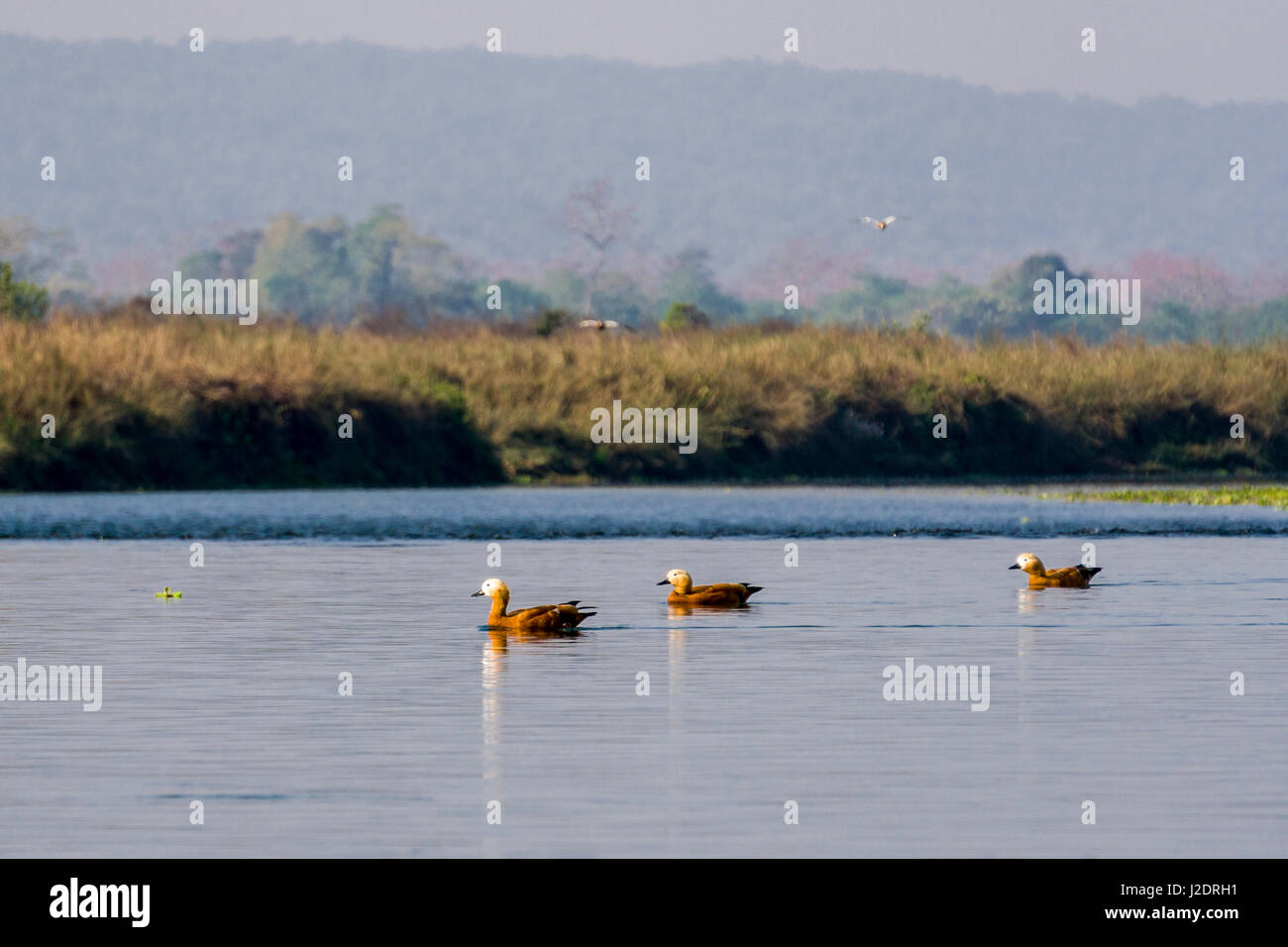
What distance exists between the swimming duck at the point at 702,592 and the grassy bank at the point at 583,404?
27738 mm

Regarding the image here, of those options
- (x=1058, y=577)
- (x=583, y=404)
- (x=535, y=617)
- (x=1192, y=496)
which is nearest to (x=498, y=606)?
(x=535, y=617)

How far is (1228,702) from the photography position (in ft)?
68.5

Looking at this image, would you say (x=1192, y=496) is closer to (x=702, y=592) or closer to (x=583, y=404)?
(x=583, y=404)

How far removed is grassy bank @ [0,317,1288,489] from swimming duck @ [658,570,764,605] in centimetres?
2774

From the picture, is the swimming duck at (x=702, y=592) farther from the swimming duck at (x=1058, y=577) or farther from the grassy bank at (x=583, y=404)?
the grassy bank at (x=583, y=404)

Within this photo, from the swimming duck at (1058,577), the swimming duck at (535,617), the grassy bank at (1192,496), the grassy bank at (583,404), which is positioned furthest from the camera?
the grassy bank at (583,404)

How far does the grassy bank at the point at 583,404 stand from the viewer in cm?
5728

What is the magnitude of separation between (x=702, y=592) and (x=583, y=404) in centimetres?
3365

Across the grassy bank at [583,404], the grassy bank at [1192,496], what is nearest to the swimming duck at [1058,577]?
the grassy bank at [1192,496]

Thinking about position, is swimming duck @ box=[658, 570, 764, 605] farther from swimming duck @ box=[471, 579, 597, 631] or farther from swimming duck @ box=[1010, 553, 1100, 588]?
swimming duck @ box=[1010, 553, 1100, 588]

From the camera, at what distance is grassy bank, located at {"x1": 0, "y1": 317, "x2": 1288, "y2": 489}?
5728cm

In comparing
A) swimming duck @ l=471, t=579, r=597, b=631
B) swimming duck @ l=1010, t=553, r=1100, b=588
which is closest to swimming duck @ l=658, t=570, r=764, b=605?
swimming duck @ l=471, t=579, r=597, b=631

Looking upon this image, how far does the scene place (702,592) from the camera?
98.4 ft
